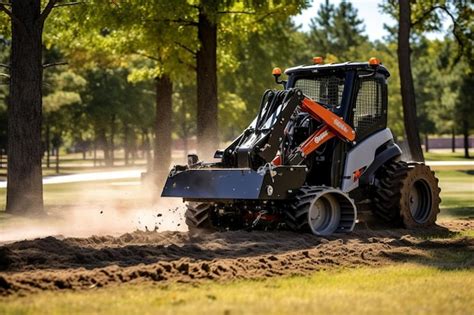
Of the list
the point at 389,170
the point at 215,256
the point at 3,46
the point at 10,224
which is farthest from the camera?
the point at 3,46

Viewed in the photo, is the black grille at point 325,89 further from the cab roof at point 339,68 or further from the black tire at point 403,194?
the black tire at point 403,194

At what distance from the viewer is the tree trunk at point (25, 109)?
61.4ft

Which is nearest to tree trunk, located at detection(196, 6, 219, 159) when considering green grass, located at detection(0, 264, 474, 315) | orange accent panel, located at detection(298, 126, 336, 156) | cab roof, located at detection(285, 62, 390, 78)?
cab roof, located at detection(285, 62, 390, 78)

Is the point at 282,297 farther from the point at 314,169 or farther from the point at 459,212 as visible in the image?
the point at 459,212

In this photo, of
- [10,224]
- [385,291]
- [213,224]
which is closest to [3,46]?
[10,224]

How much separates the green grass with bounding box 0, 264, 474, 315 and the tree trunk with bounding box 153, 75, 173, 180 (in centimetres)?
2076

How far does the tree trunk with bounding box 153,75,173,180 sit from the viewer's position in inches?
1211

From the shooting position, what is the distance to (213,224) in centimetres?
1488

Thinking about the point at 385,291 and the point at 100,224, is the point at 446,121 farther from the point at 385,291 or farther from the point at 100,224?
the point at 385,291

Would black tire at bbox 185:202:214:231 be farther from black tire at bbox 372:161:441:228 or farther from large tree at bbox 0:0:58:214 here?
large tree at bbox 0:0:58:214

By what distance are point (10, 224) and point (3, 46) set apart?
26.9 meters

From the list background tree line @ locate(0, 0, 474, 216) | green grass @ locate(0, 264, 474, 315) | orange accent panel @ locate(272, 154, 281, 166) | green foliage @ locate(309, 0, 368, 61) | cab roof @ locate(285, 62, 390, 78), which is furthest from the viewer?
green foliage @ locate(309, 0, 368, 61)

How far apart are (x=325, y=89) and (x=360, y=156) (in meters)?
1.37

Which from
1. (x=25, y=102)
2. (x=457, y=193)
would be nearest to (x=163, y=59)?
(x=25, y=102)
